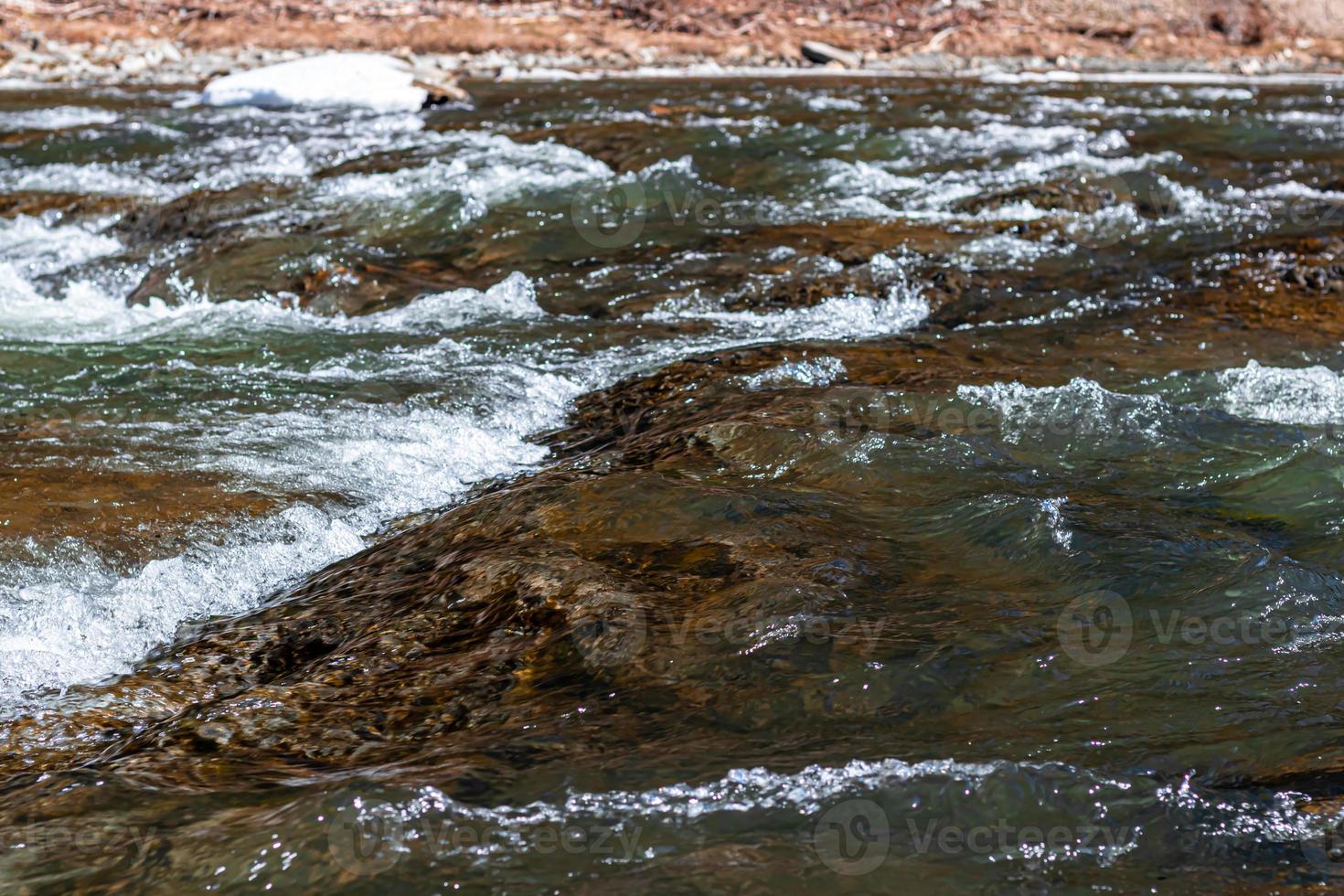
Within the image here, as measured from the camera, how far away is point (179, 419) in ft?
15.6

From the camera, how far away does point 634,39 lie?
17.1 metres

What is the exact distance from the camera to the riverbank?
15.8 metres

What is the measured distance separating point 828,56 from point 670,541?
14.4 metres

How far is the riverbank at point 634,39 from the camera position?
15836mm

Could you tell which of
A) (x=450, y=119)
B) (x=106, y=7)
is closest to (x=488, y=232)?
(x=450, y=119)

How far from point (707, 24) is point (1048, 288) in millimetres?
12708

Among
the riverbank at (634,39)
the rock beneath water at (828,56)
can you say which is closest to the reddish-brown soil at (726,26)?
the riverbank at (634,39)

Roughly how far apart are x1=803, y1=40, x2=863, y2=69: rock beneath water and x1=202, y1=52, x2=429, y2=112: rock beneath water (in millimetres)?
6351

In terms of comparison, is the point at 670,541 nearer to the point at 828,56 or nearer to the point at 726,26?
the point at 828,56

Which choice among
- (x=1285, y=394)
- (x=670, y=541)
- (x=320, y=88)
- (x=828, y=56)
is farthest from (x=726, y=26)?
(x=670, y=541)

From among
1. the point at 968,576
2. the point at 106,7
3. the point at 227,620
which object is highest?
the point at 106,7

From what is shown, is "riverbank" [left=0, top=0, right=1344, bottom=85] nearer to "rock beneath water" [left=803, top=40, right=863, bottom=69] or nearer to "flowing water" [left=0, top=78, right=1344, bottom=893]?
"rock beneath water" [left=803, top=40, right=863, bottom=69]

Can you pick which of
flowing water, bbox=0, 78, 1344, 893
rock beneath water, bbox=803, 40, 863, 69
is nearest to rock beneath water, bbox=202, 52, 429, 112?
flowing water, bbox=0, 78, 1344, 893

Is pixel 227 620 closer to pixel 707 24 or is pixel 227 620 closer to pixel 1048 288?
pixel 1048 288
